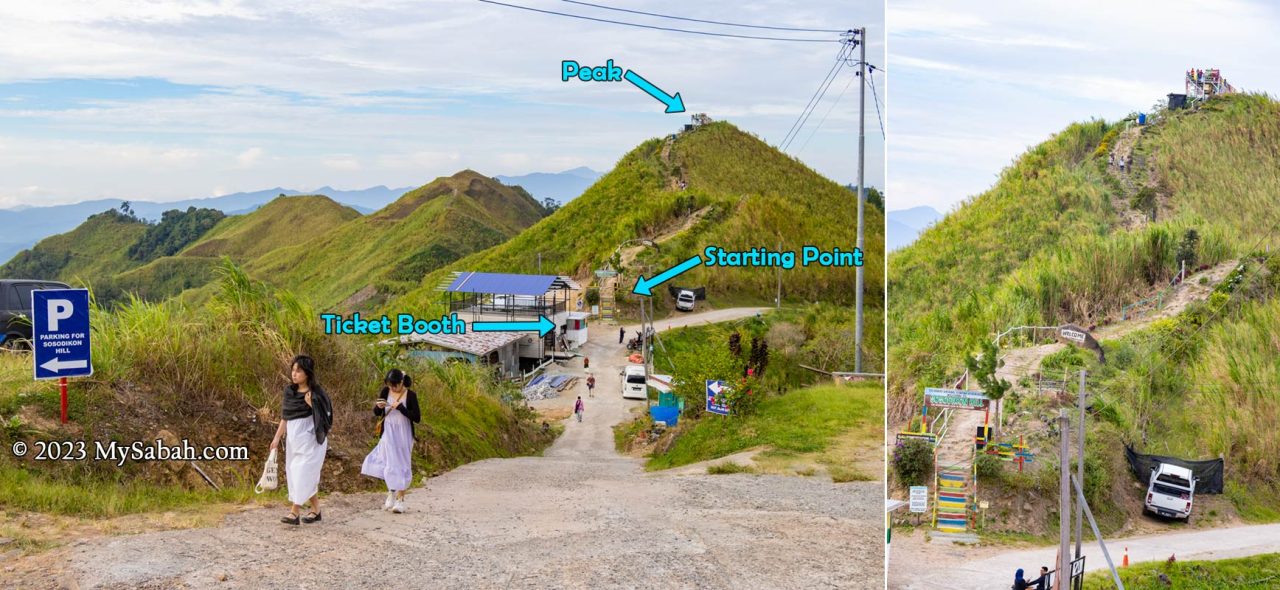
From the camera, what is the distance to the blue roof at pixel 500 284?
7.32m

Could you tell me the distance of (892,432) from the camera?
22.0ft

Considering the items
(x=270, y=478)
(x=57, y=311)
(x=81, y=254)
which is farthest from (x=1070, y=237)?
(x=81, y=254)

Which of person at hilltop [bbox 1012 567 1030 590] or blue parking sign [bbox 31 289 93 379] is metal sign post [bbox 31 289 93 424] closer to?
blue parking sign [bbox 31 289 93 379]

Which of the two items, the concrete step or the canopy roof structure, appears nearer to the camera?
the concrete step

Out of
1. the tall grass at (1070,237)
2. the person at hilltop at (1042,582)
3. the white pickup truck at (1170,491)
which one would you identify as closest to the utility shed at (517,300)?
the tall grass at (1070,237)

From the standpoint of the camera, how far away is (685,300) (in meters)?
9.68

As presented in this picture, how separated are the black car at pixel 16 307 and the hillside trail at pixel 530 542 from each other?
2655 mm

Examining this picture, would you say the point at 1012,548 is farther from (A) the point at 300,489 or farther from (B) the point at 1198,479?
(A) the point at 300,489

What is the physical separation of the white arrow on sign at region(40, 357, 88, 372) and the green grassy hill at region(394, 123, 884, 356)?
148 inches

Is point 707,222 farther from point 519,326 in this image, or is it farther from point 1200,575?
point 1200,575

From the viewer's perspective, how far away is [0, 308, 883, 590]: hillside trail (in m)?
4.20

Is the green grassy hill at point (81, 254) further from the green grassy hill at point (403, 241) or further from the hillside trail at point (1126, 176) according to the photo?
the hillside trail at point (1126, 176)

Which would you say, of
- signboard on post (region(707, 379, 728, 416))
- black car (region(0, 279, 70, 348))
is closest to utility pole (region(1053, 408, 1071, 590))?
signboard on post (region(707, 379, 728, 416))

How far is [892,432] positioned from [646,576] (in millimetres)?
2767
